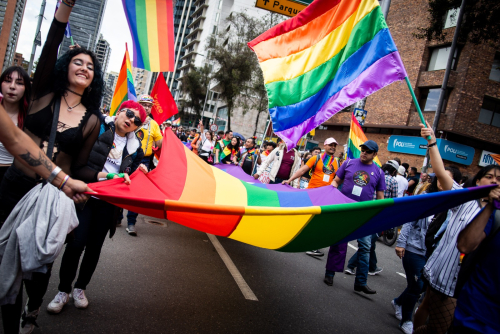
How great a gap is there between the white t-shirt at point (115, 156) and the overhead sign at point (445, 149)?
22.0m

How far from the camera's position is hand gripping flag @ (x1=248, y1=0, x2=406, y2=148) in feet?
11.8

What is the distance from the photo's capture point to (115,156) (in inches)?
130

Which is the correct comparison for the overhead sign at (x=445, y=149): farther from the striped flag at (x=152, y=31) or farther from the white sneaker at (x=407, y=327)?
the striped flag at (x=152, y=31)

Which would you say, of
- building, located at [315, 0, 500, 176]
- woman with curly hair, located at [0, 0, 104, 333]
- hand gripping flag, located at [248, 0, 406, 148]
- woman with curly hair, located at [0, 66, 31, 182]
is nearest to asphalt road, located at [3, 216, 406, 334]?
woman with curly hair, located at [0, 0, 104, 333]

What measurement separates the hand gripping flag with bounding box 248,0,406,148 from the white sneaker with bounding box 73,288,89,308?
268 cm

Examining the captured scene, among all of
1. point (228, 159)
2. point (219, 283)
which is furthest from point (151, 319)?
point (228, 159)

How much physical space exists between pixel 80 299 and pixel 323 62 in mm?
3688

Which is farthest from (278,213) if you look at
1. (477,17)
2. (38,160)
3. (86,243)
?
(477,17)

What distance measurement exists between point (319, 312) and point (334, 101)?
8.17 ft

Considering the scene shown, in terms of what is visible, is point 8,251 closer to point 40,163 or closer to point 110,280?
point 40,163

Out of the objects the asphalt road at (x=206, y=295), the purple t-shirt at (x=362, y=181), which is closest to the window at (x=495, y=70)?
the asphalt road at (x=206, y=295)

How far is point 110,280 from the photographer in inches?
143

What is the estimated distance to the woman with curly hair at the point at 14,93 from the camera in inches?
102

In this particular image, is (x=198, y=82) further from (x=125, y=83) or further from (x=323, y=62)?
(x=323, y=62)
